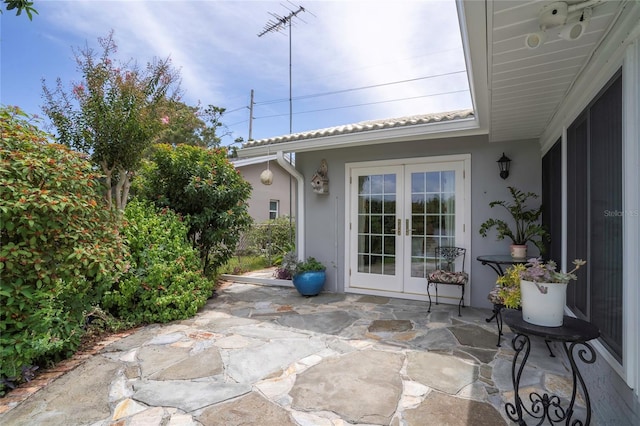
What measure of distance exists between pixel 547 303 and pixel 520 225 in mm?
2991

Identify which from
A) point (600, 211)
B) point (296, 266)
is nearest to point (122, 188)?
point (296, 266)

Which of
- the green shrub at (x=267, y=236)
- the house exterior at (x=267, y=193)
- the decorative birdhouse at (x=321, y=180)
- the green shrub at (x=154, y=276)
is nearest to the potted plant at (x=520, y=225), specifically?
the decorative birdhouse at (x=321, y=180)

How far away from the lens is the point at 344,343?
10.8 ft

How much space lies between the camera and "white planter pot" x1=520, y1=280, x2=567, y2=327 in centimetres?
179

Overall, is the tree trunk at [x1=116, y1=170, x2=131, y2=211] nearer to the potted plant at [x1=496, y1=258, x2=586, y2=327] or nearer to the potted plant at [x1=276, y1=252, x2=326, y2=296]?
the potted plant at [x1=276, y1=252, x2=326, y2=296]

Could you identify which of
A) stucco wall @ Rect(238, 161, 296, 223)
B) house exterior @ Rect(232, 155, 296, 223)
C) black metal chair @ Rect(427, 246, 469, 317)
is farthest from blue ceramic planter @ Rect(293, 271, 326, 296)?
stucco wall @ Rect(238, 161, 296, 223)

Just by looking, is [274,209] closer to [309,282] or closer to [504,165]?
[309,282]

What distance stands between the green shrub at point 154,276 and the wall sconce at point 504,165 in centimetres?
461

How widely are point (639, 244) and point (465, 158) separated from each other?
342 centimetres

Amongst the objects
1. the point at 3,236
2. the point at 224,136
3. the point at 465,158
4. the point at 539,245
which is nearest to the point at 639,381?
the point at 539,245

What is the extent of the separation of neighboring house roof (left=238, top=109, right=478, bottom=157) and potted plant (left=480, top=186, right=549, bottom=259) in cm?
125

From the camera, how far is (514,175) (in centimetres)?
444

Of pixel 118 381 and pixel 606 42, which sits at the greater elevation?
pixel 606 42

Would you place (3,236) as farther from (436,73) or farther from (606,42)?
(436,73)
